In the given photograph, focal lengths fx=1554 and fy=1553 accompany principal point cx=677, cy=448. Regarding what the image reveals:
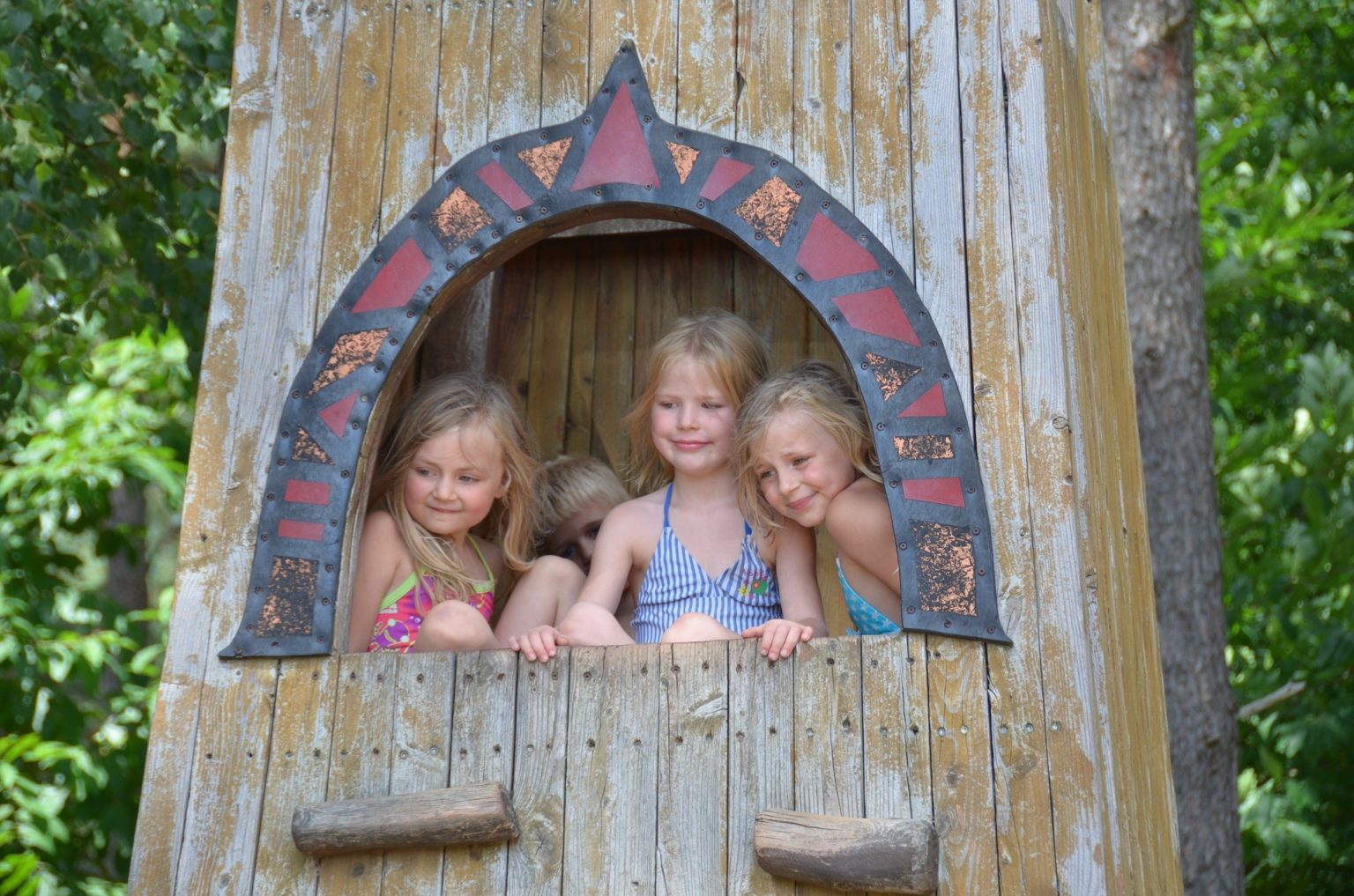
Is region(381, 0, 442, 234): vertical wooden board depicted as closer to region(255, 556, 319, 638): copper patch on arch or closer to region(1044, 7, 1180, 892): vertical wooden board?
region(255, 556, 319, 638): copper patch on arch

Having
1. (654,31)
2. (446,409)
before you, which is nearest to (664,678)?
(446,409)

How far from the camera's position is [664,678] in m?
3.12

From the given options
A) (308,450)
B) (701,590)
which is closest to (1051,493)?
(701,590)

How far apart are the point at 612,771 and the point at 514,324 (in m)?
2.17

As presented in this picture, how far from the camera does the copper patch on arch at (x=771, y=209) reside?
11.0 feet

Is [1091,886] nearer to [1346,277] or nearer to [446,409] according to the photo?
[446,409]

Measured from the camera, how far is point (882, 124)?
3381 mm

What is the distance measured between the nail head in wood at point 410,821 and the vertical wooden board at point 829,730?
0.60 meters

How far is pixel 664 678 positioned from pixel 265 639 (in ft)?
2.90

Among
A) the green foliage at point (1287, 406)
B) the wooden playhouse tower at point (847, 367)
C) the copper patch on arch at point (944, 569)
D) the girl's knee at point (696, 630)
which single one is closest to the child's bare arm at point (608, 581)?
the girl's knee at point (696, 630)

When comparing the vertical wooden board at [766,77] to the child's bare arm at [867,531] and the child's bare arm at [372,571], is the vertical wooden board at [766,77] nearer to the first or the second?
the child's bare arm at [867,531]

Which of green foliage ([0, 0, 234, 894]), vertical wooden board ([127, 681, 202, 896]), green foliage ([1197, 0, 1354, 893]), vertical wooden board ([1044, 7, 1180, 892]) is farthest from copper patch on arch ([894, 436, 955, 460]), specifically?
green foliage ([1197, 0, 1354, 893])

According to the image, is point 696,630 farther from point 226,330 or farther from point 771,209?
point 226,330

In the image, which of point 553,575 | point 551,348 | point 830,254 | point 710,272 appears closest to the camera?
point 830,254
